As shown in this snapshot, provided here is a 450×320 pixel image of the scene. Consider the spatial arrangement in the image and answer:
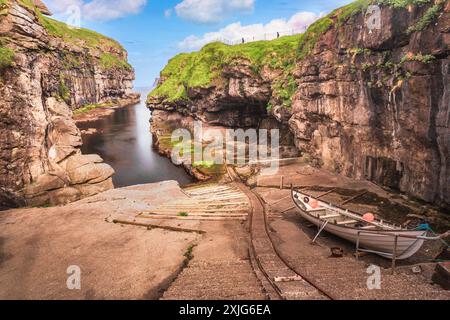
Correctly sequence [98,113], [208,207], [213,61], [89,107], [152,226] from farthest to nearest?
[89,107]
[98,113]
[213,61]
[208,207]
[152,226]

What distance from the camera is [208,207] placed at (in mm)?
26688

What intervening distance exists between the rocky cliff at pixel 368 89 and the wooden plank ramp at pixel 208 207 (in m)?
11.9

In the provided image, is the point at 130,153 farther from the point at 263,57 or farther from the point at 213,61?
the point at 263,57

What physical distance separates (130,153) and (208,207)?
37.6m

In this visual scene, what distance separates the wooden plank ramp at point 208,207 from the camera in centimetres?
2450

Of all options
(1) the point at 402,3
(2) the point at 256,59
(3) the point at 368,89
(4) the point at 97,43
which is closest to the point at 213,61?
(2) the point at 256,59

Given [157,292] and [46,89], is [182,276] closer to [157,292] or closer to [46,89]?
[157,292]

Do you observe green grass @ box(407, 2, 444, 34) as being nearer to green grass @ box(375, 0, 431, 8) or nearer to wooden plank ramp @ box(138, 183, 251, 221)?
green grass @ box(375, 0, 431, 8)

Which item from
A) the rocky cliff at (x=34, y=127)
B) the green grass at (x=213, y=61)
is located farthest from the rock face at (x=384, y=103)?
the rocky cliff at (x=34, y=127)

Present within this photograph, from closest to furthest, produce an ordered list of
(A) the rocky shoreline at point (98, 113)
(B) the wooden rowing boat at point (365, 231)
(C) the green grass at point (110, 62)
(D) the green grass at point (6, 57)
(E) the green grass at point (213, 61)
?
(B) the wooden rowing boat at point (365, 231) → (D) the green grass at point (6, 57) → (E) the green grass at point (213, 61) → (A) the rocky shoreline at point (98, 113) → (C) the green grass at point (110, 62)

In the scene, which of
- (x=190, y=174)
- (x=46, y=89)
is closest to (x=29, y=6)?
(x=46, y=89)

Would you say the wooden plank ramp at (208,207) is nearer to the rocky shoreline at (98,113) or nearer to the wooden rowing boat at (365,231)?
the wooden rowing boat at (365,231)

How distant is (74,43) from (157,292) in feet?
501

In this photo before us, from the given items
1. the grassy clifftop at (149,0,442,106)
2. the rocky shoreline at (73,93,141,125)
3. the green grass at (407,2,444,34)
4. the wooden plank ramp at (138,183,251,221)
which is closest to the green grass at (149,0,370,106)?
the grassy clifftop at (149,0,442,106)
